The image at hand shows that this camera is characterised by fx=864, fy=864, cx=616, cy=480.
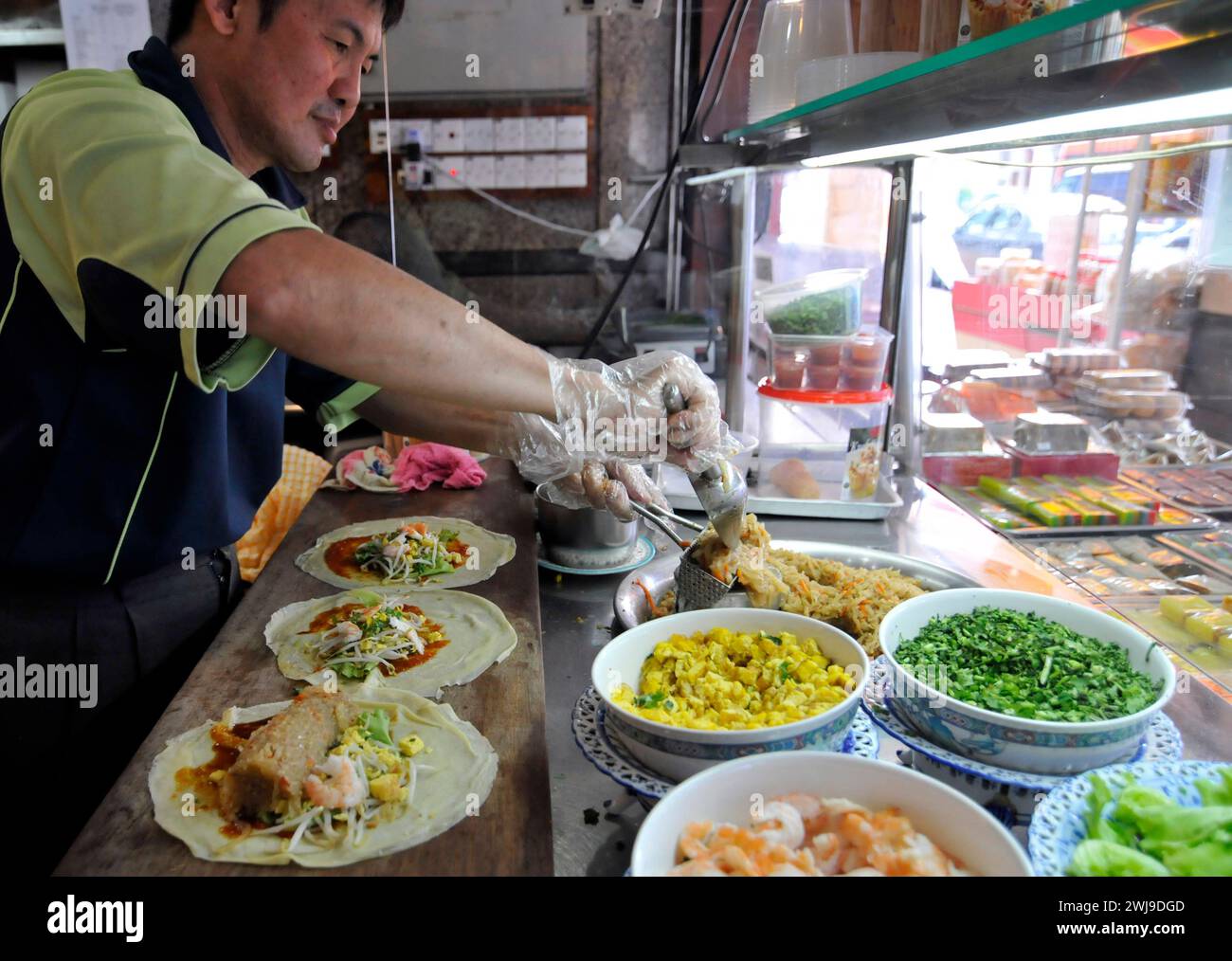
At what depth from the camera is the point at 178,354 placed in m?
1.24

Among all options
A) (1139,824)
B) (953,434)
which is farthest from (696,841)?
(953,434)

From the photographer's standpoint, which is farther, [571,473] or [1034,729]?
[571,473]

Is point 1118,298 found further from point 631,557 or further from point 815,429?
point 631,557

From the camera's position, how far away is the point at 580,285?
4.76m

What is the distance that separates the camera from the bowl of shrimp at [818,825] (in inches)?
35.2

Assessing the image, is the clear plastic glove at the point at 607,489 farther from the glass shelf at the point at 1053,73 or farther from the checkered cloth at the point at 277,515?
the checkered cloth at the point at 277,515

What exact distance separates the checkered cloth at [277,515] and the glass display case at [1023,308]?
123 cm

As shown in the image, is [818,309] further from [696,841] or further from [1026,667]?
[696,841]

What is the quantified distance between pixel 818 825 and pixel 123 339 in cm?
118

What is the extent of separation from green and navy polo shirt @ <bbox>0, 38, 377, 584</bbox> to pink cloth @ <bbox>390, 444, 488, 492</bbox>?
0.85 metres

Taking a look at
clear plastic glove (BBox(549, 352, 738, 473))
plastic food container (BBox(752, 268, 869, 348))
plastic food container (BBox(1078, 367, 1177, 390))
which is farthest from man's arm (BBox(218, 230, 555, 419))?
plastic food container (BBox(1078, 367, 1177, 390))

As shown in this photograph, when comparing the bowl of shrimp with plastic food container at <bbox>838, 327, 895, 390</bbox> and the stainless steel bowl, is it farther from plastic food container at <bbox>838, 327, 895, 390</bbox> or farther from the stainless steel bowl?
plastic food container at <bbox>838, 327, 895, 390</bbox>
